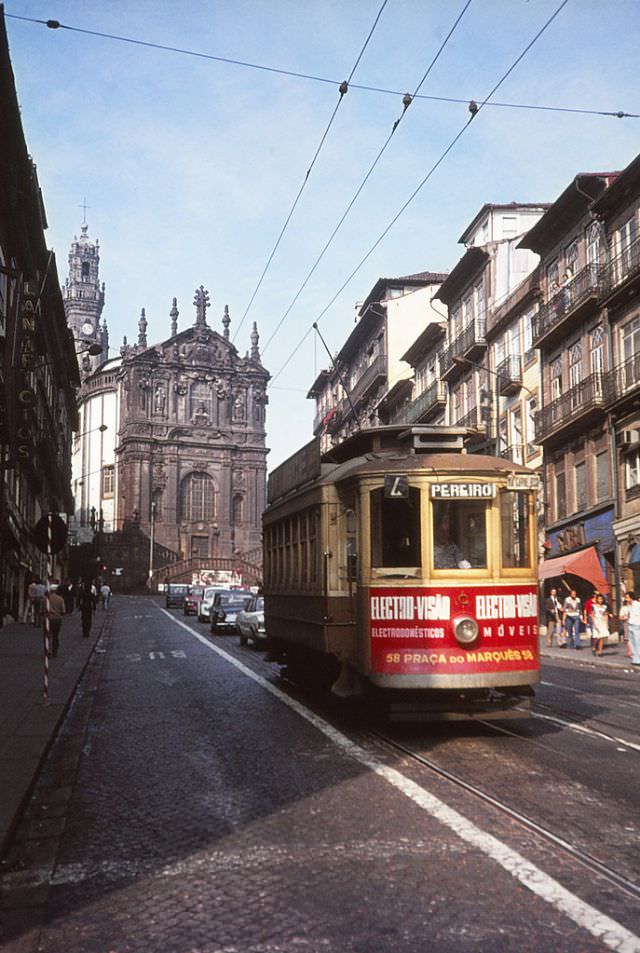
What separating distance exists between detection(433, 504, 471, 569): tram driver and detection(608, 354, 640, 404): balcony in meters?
20.3

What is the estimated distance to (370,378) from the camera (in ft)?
202

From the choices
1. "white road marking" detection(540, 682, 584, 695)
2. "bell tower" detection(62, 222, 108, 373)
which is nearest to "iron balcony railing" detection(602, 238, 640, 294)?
"white road marking" detection(540, 682, 584, 695)

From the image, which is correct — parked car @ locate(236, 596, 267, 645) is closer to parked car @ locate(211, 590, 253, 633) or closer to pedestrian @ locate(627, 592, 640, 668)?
parked car @ locate(211, 590, 253, 633)

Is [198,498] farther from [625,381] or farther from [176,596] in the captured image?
[625,381]

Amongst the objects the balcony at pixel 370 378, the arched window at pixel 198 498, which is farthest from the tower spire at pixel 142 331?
the balcony at pixel 370 378

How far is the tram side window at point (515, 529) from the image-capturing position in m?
10.2

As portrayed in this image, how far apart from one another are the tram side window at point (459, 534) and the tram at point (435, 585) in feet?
0.03

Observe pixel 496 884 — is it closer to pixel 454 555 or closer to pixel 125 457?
pixel 454 555

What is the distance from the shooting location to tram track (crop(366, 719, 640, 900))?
5.14 metres

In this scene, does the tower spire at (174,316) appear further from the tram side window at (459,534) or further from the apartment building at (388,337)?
the tram side window at (459,534)

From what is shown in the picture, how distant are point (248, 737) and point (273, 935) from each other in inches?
233

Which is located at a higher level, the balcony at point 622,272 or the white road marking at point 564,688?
the balcony at point 622,272

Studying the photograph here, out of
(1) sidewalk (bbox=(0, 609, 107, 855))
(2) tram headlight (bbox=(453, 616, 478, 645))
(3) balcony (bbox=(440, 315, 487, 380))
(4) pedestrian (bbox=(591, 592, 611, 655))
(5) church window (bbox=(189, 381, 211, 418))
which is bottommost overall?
(1) sidewalk (bbox=(0, 609, 107, 855))

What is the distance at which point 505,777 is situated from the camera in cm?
790
